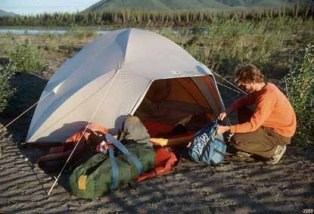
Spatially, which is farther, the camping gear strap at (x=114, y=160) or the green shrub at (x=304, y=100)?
the green shrub at (x=304, y=100)

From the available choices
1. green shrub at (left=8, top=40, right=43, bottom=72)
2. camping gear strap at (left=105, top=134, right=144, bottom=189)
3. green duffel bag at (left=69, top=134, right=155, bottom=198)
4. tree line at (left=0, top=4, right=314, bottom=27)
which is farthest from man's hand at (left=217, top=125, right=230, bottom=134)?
tree line at (left=0, top=4, right=314, bottom=27)

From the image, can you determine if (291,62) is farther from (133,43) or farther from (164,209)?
(164,209)

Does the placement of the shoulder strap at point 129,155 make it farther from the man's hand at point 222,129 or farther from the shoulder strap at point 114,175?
the man's hand at point 222,129

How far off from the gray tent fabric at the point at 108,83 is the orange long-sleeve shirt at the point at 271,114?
1154 mm

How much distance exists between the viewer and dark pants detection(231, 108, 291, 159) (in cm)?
A: 554

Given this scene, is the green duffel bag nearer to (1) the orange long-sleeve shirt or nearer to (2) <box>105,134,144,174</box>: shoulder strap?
(2) <box>105,134,144,174</box>: shoulder strap

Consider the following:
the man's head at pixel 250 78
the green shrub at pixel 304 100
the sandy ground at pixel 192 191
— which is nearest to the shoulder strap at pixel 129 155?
the sandy ground at pixel 192 191

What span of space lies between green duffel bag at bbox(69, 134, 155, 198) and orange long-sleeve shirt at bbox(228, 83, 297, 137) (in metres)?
1.02

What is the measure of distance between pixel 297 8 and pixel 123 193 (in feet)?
83.8

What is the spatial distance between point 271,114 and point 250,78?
0.47 meters

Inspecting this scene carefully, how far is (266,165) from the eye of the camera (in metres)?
5.61

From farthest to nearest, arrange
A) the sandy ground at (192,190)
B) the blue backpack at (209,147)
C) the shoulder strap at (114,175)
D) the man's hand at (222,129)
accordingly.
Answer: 1. the blue backpack at (209,147)
2. the man's hand at (222,129)
3. the shoulder strap at (114,175)
4. the sandy ground at (192,190)

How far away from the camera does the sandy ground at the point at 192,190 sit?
14.9ft

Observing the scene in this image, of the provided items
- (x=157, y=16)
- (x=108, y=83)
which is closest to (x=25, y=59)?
(x=108, y=83)
